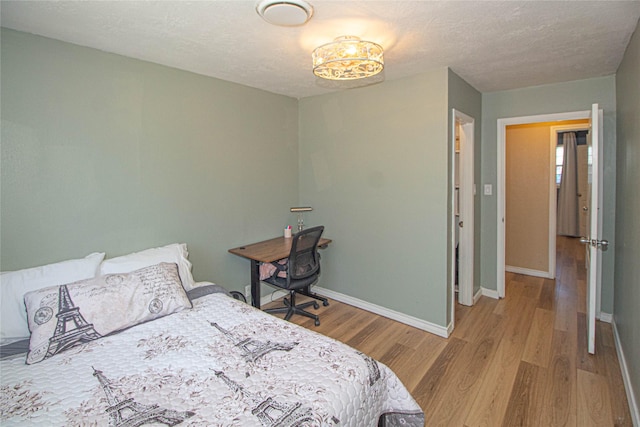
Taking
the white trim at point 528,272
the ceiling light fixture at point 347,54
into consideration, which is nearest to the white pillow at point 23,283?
the ceiling light fixture at point 347,54

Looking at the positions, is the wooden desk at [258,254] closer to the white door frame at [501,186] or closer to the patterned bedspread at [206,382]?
the patterned bedspread at [206,382]

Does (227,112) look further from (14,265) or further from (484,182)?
(484,182)

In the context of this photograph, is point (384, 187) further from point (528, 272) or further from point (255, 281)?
point (528, 272)

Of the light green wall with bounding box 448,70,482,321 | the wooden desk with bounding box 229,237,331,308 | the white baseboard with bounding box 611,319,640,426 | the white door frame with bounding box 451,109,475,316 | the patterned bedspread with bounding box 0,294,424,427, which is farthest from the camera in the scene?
the white door frame with bounding box 451,109,475,316

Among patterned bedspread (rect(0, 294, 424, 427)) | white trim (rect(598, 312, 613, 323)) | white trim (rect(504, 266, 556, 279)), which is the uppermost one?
patterned bedspread (rect(0, 294, 424, 427))

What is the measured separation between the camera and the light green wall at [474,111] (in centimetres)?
289

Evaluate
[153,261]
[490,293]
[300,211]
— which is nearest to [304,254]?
[300,211]

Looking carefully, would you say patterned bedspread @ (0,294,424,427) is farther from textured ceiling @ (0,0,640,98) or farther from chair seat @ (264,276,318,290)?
textured ceiling @ (0,0,640,98)

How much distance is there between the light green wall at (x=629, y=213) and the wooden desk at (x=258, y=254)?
2544mm

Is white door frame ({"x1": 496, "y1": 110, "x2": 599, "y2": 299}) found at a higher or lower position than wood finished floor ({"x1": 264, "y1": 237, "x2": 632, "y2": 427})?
higher

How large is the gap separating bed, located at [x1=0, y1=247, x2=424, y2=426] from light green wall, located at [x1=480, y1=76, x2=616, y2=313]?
2.73 m

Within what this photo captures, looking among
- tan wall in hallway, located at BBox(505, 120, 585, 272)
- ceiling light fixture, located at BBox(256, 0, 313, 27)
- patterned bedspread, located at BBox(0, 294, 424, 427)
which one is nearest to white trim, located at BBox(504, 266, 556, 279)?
tan wall in hallway, located at BBox(505, 120, 585, 272)

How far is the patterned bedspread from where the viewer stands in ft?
4.09

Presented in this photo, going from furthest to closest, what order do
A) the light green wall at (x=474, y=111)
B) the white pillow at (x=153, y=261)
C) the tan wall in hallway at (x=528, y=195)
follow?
the tan wall in hallway at (x=528, y=195), the light green wall at (x=474, y=111), the white pillow at (x=153, y=261)
